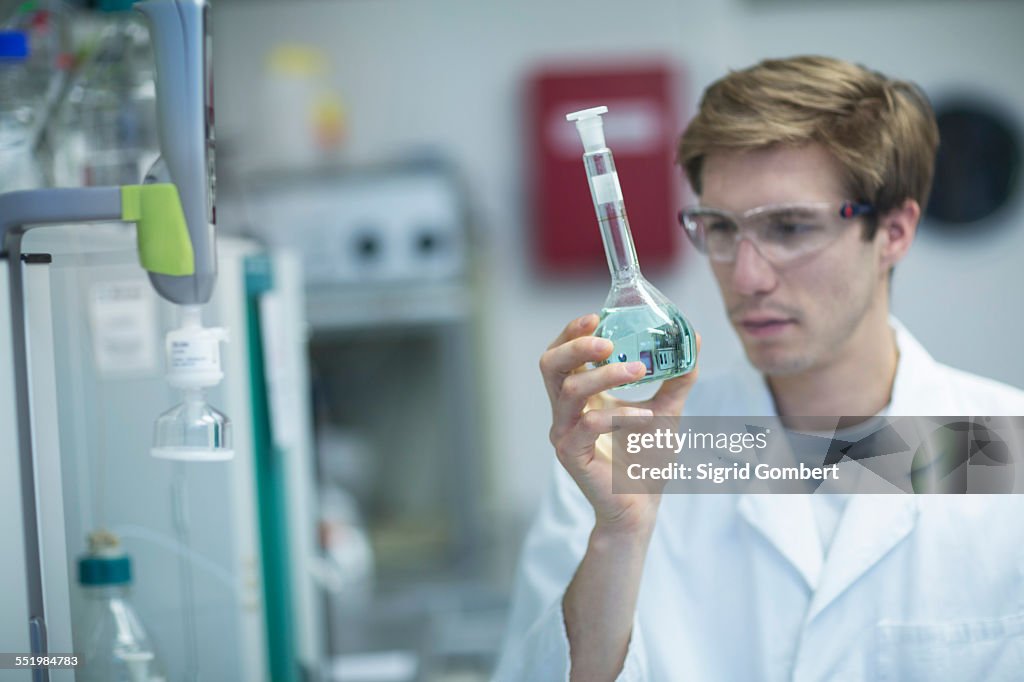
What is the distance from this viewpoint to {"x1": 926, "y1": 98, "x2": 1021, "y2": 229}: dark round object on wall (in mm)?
3543

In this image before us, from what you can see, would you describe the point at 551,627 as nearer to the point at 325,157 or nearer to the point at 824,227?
the point at 824,227

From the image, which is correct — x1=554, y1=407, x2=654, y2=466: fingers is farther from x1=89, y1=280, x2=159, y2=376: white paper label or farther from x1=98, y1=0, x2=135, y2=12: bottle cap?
x1=98, y1=0, x2=135, y2=12: bottle cap

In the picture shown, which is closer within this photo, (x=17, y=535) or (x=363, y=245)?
(x=17, y=535)

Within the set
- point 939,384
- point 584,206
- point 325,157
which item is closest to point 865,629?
point 939,384

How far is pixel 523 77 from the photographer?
3.43 metres

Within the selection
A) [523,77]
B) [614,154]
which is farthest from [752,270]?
[523,77]

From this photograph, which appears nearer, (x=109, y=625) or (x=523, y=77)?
(x=109, y=625)

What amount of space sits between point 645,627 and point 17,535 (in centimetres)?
67

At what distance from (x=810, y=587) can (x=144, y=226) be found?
0.80 m

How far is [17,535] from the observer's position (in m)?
0.86

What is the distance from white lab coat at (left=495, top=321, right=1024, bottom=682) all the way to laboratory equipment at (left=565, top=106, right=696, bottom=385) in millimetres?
362

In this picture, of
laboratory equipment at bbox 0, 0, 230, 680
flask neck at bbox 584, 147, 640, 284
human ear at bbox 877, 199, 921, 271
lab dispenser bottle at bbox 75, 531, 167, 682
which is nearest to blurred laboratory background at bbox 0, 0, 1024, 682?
lab dispenser bottle at bbox 75, 531, 167, 682

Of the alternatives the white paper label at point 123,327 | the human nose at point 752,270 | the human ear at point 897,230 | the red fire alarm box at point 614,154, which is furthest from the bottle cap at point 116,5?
the red fire alarm box at point 614,154

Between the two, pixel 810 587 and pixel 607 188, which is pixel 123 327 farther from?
pixel 810 587
